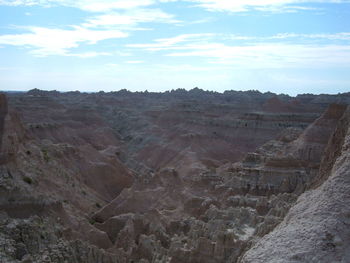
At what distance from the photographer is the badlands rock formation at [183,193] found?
10.1m

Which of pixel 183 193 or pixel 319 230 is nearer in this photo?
pixel 319 230

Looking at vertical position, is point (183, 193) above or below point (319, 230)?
below

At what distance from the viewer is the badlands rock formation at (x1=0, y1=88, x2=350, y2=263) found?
33.2 feet

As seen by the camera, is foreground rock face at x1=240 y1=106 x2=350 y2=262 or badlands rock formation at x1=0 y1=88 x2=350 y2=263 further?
badlands rock formation at x1=0 y1=88 x2=350 y2=263

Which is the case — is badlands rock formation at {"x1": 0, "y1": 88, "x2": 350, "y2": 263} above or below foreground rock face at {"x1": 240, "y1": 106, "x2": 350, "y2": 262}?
below

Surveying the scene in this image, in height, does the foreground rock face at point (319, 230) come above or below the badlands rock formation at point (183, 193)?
above

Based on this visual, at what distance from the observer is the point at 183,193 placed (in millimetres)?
A: 37938

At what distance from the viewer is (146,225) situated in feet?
101

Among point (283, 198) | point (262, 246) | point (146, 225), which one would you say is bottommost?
point (146, 225)

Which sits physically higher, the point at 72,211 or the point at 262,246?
the point at 262,246

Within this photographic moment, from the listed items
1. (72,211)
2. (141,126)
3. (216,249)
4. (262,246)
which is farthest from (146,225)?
(141,126)

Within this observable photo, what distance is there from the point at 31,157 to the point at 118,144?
42201 mm

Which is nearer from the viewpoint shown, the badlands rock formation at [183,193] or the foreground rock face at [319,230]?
the foreground rock face at [319,230]

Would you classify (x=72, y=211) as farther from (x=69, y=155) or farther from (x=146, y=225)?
(x=69, y=155)
